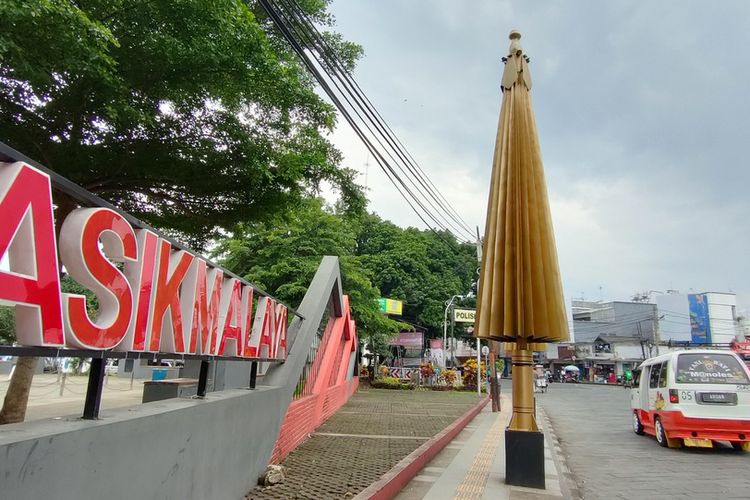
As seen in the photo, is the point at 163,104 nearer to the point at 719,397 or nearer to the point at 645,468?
the point at 645,468

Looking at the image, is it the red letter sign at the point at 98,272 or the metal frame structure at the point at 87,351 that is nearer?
the metal frame structure at the point at 87,351

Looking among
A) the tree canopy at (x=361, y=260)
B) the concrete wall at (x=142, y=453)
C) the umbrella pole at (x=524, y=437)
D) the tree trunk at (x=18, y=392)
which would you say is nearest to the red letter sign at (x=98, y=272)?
the concrete wall at (x=142, y=453)

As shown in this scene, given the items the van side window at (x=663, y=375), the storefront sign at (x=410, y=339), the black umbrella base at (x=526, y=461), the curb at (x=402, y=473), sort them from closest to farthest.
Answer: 1. the curb at (x=402, y=473)
2. the black umbrella base at (x=526, y=461)
3. the van side window at (x=663, y=375)
4. the storefront sign at (x=410, y=339)

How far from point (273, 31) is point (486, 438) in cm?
853

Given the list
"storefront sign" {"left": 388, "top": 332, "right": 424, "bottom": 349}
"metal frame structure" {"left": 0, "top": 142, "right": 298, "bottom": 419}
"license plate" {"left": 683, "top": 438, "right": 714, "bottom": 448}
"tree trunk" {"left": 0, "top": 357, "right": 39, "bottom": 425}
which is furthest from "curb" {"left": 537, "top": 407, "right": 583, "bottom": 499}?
"storefront sign" {"left": 388, "top": 332, "right": 424, "bottom": 349}

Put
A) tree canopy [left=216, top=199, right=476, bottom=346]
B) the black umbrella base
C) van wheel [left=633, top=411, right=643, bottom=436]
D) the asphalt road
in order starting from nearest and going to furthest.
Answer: the black umbrella base < the asphalt road < van wheel [left=633, top=411, right=643, bottom=436] < tree canopy [left=216, top=199, right=476, bottom=346]

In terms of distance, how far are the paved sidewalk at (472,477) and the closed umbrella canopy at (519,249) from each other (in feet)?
5.31

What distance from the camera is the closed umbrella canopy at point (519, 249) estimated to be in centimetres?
582

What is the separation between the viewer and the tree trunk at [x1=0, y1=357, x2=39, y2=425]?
6473mm

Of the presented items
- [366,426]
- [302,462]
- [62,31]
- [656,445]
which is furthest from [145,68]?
[656,445]

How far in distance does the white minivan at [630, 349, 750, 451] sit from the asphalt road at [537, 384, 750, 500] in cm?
31

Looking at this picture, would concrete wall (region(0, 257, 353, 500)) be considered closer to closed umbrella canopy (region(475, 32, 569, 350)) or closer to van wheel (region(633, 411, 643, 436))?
closed umbrella canopy (region(475, 32, 569, 350))

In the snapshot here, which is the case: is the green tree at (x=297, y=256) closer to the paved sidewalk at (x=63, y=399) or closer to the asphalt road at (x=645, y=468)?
the paved sidewalk at (x=63, y=399)

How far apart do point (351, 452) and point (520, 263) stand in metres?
3.74
